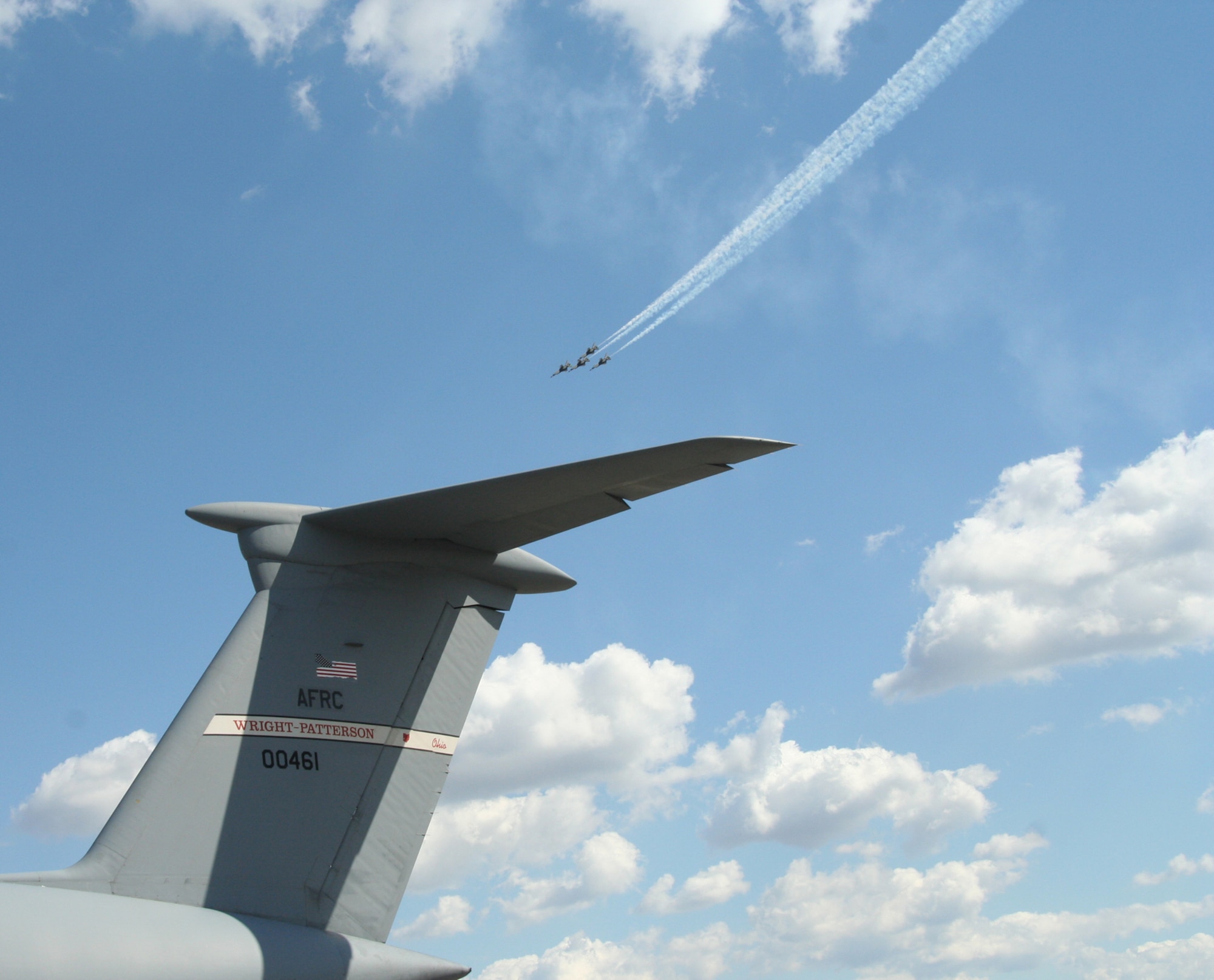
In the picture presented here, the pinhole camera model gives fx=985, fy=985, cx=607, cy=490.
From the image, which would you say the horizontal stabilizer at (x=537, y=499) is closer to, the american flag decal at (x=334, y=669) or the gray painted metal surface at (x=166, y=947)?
the american flag decal at (x=334, y=669)

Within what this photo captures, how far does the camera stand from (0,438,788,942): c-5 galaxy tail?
614cm

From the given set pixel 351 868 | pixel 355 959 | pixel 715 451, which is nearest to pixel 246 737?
pixel 351 868

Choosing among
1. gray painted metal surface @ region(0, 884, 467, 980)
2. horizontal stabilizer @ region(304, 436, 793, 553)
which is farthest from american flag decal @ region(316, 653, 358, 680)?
gray painted metal surface @ region(0, 884, 467, 980)

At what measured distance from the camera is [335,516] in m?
7.10

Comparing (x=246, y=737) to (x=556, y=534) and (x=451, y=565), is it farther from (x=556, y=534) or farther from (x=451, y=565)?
(x=556, y=534)

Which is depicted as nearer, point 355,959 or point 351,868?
point 355,959

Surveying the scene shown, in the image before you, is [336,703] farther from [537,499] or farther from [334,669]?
[537,499]

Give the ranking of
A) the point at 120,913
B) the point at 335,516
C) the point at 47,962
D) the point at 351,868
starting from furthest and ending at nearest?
the point at 335,516, the point at 351,868, the point at 120,913, the point at 47,962

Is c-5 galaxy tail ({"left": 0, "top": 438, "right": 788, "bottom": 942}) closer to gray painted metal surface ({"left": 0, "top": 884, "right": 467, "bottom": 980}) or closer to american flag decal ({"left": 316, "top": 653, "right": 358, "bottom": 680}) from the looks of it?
american flag decal ({"left": 316, "top": 653, "right": 358, "bottom": 680})

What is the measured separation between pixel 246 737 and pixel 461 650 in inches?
63.7

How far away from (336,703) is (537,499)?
7.11ft

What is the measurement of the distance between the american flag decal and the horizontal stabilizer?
932 mm

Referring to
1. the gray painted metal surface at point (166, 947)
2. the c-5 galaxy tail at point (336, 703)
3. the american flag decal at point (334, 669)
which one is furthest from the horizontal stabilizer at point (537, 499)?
the gray painted metal surface at point (166, 947)

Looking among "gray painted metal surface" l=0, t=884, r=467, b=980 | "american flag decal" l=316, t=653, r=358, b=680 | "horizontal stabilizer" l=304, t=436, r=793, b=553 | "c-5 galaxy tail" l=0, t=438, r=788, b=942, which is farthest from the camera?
"american flag decal" l=316, t=653, r=358, b=680
